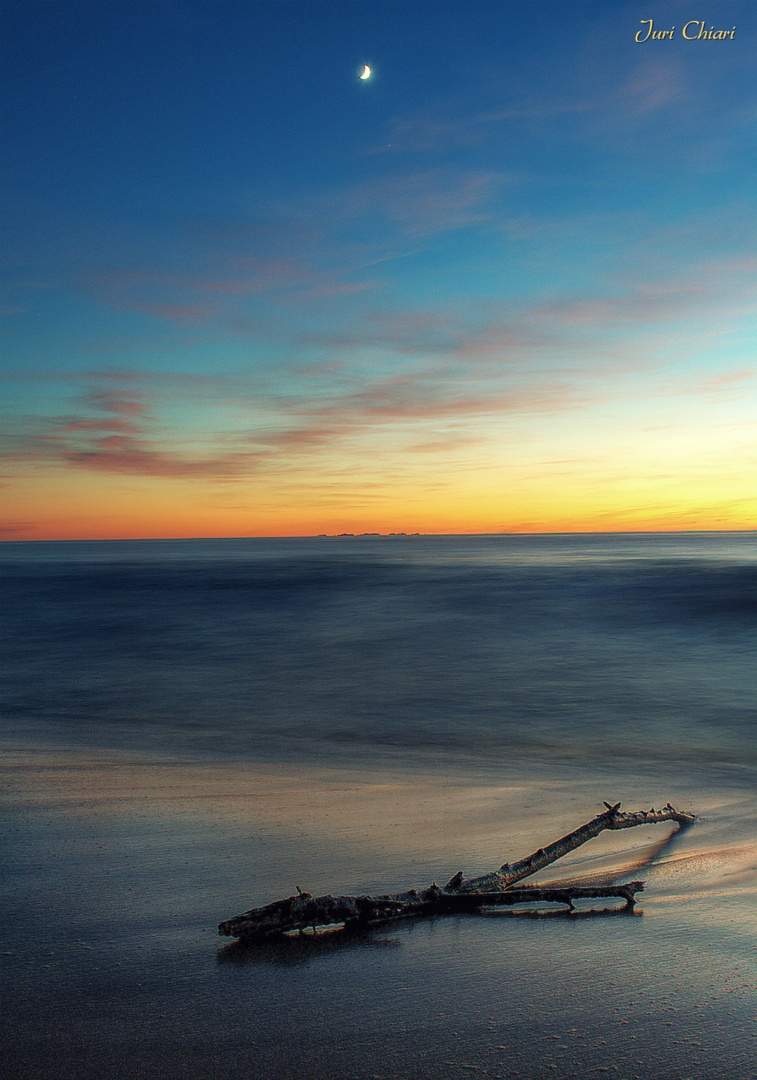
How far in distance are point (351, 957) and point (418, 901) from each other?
52 centimetres

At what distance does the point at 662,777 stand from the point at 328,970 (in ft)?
21.6

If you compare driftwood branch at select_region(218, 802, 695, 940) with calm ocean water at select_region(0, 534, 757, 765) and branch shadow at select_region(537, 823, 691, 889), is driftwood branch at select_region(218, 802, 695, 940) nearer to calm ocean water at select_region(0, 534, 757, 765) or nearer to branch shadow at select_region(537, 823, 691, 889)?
branch shadow at select_region(537, 823, 691, 889)

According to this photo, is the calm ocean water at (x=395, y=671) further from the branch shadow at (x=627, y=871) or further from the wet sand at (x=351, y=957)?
the branch shadow at (x=627, y=871)

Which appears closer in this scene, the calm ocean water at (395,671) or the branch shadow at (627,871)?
the branch shadow at (627,871)

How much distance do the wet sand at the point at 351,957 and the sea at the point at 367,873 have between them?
14 mm

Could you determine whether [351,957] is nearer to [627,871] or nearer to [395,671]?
[627,871]

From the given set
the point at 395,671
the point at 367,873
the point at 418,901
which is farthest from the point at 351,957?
A: the point at 395,671

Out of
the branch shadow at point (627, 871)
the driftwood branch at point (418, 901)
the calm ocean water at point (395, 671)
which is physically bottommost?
the calm ocean water at point (395, 671)

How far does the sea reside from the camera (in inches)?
113

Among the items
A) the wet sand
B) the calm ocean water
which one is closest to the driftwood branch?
the wet sand

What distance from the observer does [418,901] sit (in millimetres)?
3854

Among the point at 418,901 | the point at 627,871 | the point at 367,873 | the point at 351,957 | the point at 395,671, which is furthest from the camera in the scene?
the point at 395,671

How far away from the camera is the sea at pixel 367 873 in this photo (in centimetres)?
287

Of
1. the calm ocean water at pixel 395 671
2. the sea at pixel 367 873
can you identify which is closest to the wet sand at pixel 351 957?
the sea at pixel 367 873
